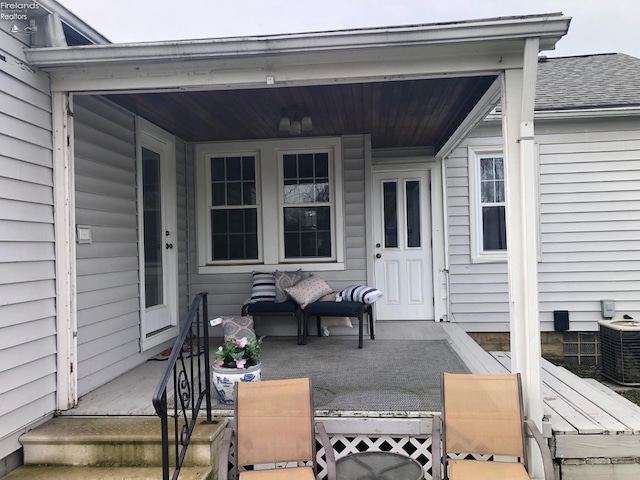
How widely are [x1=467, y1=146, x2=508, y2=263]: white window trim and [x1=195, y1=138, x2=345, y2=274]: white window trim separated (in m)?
1.79

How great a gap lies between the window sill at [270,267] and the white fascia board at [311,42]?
290 cm

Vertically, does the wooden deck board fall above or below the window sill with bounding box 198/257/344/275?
below

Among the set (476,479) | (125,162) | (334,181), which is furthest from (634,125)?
(125,162)

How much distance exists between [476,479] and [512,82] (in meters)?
2.27

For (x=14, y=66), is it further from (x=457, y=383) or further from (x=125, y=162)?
(x=457, y=383)

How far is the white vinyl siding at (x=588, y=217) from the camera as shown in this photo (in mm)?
5523

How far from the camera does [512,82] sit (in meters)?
2.78

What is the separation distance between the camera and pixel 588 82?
249 inches

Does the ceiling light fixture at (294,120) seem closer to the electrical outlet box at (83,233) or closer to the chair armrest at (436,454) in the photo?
the electrical outlet box at (83,233)

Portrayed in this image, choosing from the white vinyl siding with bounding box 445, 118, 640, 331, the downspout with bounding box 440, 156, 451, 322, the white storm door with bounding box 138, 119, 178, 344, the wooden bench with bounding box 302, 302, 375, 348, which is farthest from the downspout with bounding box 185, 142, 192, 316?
the white vinyl siding with bounding box 445, 118, 640, 331

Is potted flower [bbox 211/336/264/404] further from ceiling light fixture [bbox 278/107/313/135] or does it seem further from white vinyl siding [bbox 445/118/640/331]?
white vinyl siding [bbox 445/118/640/331]

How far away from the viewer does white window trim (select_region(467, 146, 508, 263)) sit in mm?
5809

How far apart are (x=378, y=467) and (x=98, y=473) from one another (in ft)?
5.30

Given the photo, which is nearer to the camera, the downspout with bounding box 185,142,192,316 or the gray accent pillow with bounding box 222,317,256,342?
the gray accent pillow with bounding box 222,317,256,342
